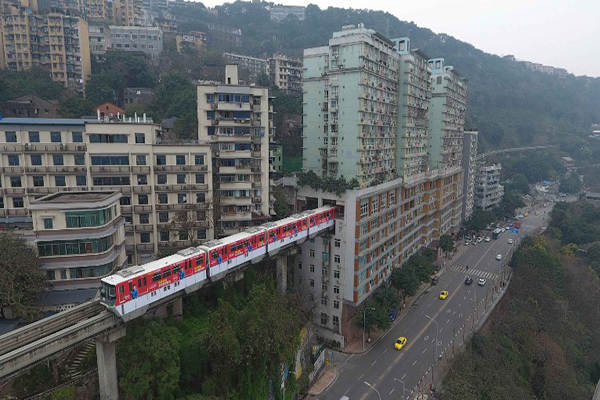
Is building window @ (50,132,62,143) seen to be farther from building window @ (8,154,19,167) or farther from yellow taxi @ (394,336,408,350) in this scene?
yellow taxi @ (394,336,408,350)

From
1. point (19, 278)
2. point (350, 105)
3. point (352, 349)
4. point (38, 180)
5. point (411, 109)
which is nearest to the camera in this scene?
point (19, 278)

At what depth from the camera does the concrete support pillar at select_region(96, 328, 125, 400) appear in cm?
2061

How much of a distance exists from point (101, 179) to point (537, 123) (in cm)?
15851

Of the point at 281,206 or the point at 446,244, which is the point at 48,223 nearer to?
the point at 281,206

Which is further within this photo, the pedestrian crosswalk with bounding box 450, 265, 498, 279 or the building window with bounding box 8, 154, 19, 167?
the pedestrian crosswalk with bounding box 450, 265, 498, 279

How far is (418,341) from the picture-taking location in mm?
40781

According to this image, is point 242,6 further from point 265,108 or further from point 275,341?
point 275,341

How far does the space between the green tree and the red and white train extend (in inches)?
65.0

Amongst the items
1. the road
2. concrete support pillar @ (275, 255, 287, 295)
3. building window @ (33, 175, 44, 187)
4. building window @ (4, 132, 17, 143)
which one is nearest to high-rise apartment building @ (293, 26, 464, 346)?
the road

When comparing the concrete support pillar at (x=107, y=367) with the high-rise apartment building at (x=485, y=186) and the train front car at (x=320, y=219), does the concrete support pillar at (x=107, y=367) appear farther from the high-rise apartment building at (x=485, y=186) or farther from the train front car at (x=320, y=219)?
the high-rise apartment building at (x=485, y=186)

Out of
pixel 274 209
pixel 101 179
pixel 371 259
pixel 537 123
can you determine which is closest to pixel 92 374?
pixel 101 179

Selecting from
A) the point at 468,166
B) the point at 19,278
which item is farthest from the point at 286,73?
the point at 19,278

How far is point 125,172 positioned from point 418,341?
107 feet

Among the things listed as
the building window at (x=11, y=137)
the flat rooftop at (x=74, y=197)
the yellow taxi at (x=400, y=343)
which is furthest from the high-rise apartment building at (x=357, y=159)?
the building window at (x=11, y=137)
